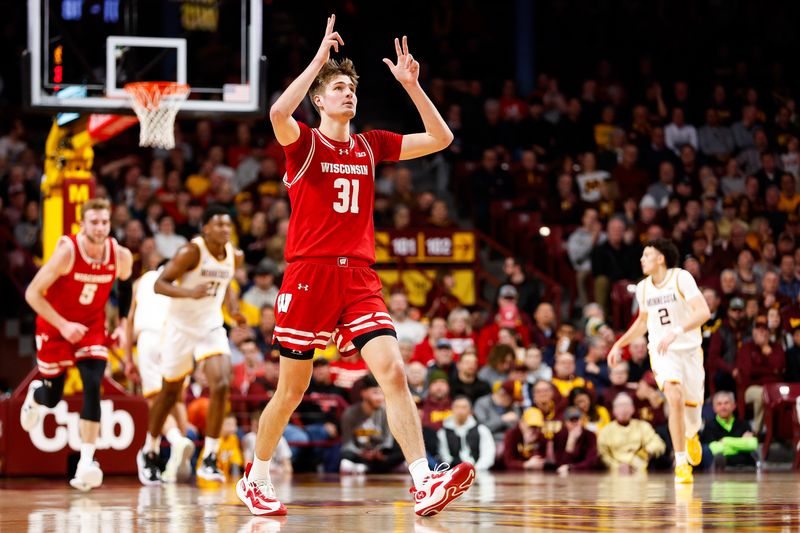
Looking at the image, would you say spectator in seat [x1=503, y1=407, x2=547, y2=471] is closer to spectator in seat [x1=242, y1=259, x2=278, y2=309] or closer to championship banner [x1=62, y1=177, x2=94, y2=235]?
spectator in seat [x1=242, y1=259, x2=278, y2=309]

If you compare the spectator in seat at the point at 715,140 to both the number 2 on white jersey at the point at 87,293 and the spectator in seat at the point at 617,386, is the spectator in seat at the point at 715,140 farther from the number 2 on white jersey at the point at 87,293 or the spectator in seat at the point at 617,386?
the number 2 on white jersey at the point at 87,293

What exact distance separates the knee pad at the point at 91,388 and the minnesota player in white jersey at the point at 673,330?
4.31 m

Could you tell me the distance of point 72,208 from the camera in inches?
485

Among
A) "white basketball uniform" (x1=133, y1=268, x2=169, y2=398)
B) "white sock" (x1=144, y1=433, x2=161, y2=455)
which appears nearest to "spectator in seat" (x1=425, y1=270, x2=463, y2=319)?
"white basketball uniform" (x1=133, y1=268, x2=169, y2=398)

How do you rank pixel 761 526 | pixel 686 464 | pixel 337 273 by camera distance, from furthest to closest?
1. pixel 686 464
2. pixel 337 273
3. pixel 761 526

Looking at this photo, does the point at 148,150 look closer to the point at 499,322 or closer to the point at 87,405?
the point at 499,322

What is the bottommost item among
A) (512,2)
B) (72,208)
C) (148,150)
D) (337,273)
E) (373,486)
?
(373,486)

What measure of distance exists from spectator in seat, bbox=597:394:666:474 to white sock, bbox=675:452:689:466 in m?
3.20

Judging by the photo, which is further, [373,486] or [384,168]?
[384,168]

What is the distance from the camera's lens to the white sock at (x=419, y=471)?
6270 mm

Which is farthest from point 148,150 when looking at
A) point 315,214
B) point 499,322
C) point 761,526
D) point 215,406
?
point 761,526

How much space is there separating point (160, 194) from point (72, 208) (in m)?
4.67

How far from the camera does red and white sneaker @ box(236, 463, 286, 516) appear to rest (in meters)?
6.64

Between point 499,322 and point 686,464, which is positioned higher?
point 499,322
